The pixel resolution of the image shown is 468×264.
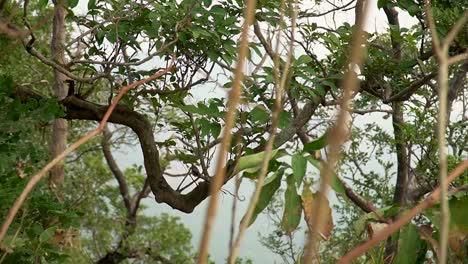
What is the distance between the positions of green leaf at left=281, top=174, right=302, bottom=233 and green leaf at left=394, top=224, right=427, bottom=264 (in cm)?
18

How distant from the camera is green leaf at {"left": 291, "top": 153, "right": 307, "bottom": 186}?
3.03 ft

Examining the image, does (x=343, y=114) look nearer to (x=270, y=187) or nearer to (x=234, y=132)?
(x=270, y=187)

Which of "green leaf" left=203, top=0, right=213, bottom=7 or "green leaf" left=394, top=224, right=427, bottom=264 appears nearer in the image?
"green leaf" left=394, top=224, right=427, bottom=264

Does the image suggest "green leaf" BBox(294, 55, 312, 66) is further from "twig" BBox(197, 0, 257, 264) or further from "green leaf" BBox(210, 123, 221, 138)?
"twig" BBox(197, 0, 257, 264)

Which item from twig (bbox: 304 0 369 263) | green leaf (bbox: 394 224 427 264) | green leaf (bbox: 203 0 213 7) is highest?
green leaf (bbox: 203 0 213 7)

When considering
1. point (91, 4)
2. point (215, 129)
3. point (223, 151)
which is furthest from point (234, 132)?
point (223, 151)

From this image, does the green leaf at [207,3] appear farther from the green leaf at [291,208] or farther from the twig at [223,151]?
the twig at [223,151]

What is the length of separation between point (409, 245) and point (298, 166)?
22 cm

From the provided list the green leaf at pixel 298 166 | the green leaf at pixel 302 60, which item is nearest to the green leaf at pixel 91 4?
the green leaf at pixel 302 60

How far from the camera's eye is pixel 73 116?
3586 mm

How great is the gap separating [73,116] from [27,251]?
157cm

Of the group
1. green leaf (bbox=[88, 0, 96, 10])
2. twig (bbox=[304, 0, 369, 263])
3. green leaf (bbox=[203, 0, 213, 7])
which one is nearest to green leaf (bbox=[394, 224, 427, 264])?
twig (bbox=[304, 0, 369, 263])

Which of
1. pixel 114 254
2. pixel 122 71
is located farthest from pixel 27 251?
pixel 114 254

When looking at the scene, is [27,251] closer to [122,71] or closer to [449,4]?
[122,71]
